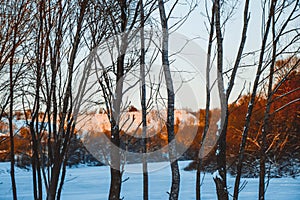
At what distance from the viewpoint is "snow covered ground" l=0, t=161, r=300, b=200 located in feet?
31.1

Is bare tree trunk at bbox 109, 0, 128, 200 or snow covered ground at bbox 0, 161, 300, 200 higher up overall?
bare tree trunk at bbox 109, 0, 128, 200

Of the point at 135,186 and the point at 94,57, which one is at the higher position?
the point at 94,57

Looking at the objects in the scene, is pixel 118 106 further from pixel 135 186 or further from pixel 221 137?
pixel 135 186

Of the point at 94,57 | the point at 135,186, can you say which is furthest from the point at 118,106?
the point at 135,186

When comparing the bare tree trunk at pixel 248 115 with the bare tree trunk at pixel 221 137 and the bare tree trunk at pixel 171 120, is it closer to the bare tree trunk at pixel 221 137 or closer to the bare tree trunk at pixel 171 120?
the bare tree trunk at pixel 221 137

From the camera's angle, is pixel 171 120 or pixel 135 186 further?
pixel 135 186

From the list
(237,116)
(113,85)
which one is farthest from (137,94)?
(237,116)

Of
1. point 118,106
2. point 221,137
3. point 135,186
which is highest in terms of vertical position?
point 118,106

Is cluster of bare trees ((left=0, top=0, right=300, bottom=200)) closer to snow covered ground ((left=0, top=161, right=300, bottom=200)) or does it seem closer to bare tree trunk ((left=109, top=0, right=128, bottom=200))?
bare tree trunk ((left=109, top=0, right=128, bottom=200))

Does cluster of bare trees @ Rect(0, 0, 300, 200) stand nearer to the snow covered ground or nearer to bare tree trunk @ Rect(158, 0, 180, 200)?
bare tree trunk @ Rect(158, 0, 180, 200)

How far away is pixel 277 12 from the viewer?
13.8ft

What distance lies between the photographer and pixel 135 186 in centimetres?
1116

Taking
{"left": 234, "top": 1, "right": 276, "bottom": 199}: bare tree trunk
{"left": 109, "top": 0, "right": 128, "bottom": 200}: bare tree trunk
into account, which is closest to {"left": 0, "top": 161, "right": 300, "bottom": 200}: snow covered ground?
{"left": 234, "top": 1, "right": 276, "bottom": 199}: bare tree trunk

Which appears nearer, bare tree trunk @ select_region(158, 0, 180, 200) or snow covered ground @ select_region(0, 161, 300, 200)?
bare tree trunk @ select_region(158, 0, 180, 200)
